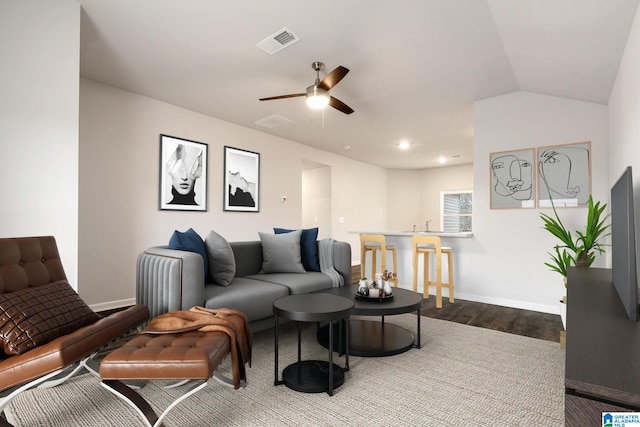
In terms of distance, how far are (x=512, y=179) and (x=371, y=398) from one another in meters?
3.37

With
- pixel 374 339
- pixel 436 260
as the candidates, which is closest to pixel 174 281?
pixel 374 339

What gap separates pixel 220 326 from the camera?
1.83 metres

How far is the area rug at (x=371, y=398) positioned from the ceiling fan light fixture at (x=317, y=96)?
234cm

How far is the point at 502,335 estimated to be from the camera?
9.91 feet

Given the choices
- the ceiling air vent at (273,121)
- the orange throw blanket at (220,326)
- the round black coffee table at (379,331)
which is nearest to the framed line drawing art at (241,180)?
the ceiling air vent at (273,121)

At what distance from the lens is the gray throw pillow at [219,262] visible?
9.56 feet

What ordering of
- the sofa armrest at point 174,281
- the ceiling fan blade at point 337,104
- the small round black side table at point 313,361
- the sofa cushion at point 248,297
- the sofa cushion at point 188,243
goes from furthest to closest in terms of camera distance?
the ceiling fan blade at point 337,104
the sofa cushion at point 188,243
the sofa cushion at point 248,297
the sofa armrest at point 174,281
the small round black side table at point 313,361

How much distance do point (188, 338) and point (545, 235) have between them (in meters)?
4.00

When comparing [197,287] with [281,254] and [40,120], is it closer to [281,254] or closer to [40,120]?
[281,254]

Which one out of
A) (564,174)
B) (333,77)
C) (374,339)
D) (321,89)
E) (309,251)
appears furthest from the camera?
(564,174)

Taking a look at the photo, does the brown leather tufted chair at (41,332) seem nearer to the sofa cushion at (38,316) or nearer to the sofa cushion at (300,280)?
the sofa cushion at (38,316)

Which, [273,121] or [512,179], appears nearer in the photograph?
[512,179]

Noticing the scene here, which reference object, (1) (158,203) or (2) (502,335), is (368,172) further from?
(2) (502,335)

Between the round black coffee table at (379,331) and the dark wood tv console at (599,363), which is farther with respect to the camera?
the round black coffee table at (379,331)
